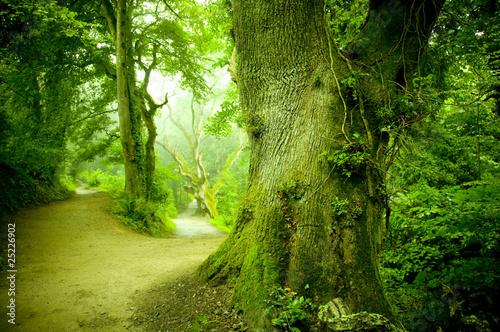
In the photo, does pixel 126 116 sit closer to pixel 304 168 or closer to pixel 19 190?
pixel 19 190

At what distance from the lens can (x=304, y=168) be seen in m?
2.77

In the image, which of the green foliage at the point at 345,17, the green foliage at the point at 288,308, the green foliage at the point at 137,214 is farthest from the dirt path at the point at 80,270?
the green foliage at the point at 345,17

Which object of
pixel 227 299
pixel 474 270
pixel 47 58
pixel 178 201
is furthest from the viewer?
pixel 178 201

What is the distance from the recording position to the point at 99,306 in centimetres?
305

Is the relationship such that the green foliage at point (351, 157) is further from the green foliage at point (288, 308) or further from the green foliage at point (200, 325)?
the green foliage at point (200, 325)

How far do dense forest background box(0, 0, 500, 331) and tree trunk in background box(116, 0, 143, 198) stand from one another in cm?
11

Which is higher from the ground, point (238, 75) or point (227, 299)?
point (238, 75)

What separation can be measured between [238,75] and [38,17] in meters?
7.37

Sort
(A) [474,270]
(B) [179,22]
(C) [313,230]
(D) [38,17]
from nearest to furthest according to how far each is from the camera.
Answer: (A) [474,270], (C) [313,230], (D) [38,17], (B) [179,22]

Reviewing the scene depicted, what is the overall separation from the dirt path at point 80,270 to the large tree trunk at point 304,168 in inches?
49.1

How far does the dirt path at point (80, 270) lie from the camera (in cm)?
Answer: 278

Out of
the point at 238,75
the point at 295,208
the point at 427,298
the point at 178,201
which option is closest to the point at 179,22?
the point at 238,75

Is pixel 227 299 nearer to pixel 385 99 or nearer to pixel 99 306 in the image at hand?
pixel 99 306

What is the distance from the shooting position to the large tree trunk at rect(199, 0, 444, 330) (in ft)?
8.04
